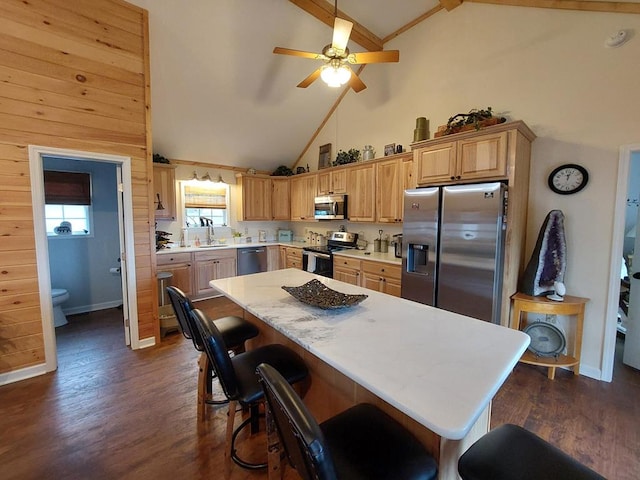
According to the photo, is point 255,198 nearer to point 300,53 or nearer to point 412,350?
point 300,53

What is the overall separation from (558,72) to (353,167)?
2537mm

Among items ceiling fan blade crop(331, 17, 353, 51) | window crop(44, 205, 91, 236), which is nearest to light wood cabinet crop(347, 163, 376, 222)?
ceiling fan blade crop(331, 17, 353, 51)

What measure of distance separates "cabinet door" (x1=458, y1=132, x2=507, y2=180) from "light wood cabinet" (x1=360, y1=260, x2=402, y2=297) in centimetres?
135

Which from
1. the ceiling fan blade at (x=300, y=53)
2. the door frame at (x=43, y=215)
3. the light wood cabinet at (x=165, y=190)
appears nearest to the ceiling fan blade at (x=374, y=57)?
the ceiling fan blade at (x=300, y=53)

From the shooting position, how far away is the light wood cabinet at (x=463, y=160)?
2.61 meters

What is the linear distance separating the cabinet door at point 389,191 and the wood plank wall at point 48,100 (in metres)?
3.01

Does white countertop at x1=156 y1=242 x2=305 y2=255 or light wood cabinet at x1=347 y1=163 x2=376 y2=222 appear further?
white countertop at x1=156 y1=242 x2=305 y2=255

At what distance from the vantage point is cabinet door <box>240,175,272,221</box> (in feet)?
18.2

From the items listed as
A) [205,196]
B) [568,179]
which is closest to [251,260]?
[205,196]

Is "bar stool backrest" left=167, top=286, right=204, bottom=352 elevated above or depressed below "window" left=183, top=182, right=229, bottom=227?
below

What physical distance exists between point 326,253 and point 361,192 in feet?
3.63

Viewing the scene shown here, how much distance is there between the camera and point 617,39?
2.35m

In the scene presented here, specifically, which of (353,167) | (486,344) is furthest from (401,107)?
(486,344)

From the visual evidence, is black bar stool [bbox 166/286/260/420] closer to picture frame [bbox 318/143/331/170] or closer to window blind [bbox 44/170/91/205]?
window blind [bbox 44/170/91/205]
